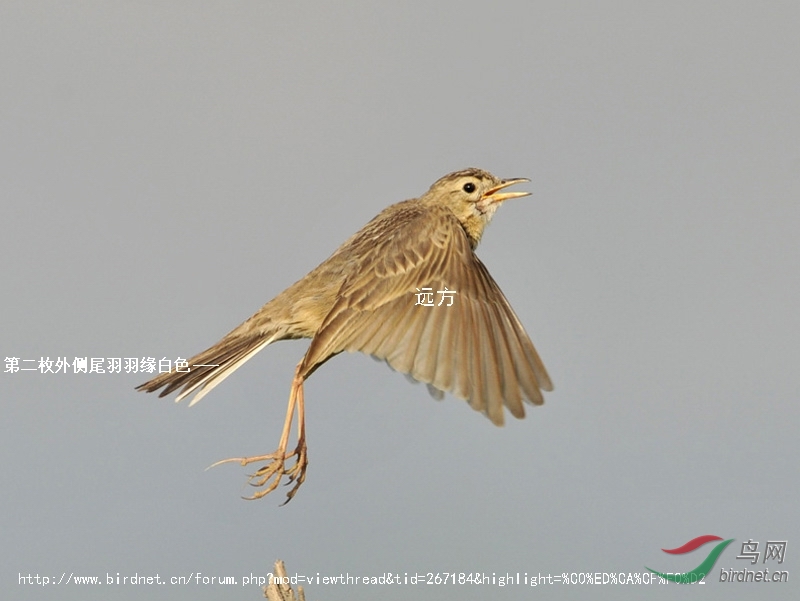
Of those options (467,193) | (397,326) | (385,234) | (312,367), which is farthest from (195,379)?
(467,193)

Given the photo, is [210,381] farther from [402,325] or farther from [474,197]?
[474,197]

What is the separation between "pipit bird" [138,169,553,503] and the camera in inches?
242

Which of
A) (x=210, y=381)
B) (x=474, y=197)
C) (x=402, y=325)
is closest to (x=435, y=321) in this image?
(x=402, y=325)

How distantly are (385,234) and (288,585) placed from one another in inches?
135

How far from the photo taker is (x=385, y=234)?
25.5 feet

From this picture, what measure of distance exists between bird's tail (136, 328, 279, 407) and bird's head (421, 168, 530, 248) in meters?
2.07

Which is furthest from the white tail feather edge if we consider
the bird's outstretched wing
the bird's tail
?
the bird's outstretched wing

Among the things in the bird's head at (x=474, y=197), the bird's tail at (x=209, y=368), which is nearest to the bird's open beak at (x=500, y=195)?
the bird's head at (x=474, y=197)

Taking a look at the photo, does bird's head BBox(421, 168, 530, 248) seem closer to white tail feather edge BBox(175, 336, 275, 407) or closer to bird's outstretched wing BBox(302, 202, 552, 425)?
bird's outstretched wing BBox(302, 202, 552, 425)

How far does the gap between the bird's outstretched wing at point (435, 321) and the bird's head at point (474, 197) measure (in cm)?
48

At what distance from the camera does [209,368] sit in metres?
6.86

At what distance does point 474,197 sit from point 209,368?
2813 millimetres

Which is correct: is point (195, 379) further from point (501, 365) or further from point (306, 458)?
point (501, 365)

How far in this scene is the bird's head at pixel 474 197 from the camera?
8469 millimetres
